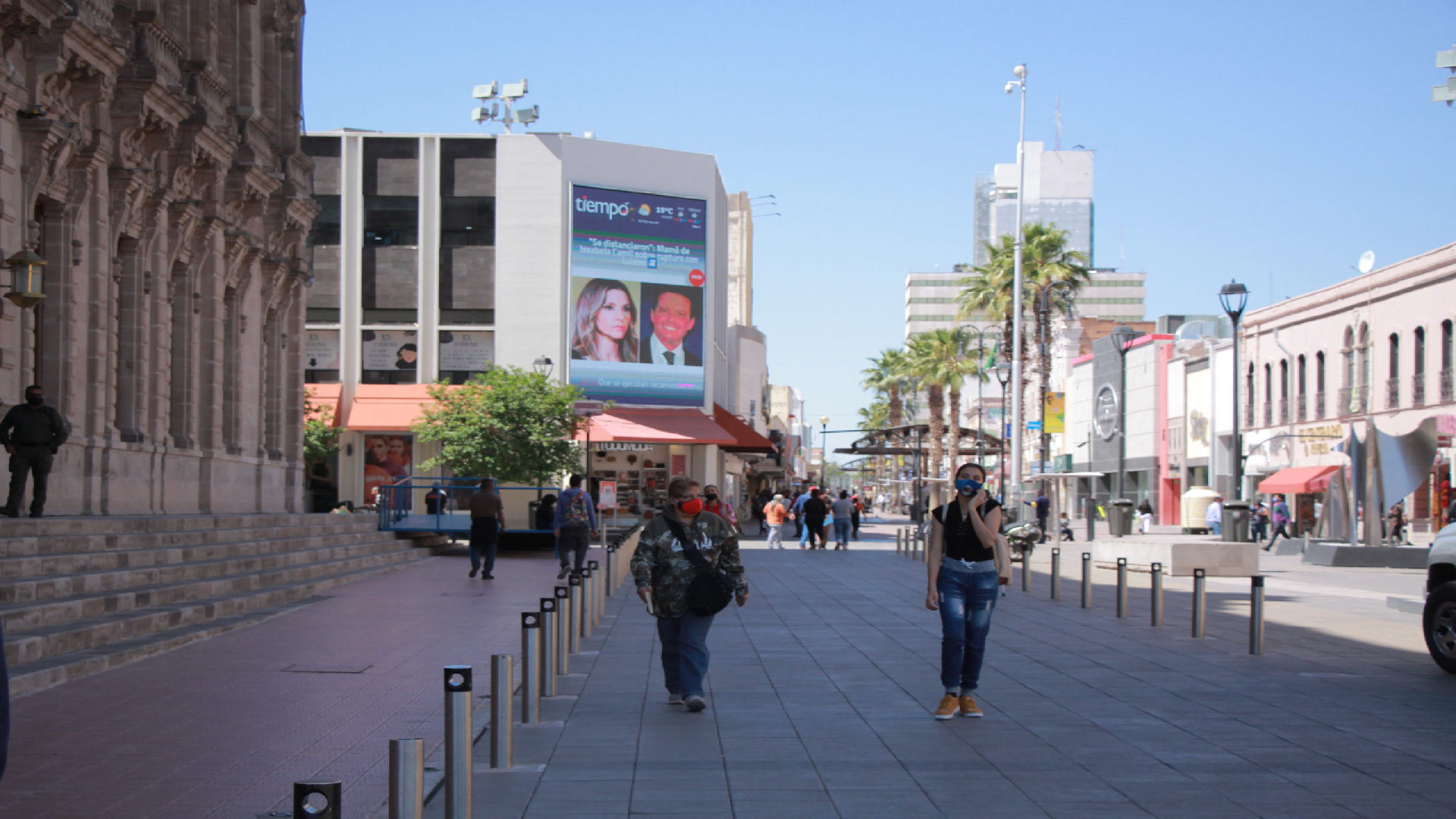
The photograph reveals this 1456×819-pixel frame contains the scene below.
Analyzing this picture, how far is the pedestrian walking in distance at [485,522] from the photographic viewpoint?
22.5 m

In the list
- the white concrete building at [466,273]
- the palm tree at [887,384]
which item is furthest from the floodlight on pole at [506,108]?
the palm tree at [887,384]

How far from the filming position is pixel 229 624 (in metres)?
14.5

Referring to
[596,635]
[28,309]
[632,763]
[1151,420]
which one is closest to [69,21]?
[28,309]

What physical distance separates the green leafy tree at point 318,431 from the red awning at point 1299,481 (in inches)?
1238

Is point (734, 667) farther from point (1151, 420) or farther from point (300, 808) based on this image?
point (1151, 420)

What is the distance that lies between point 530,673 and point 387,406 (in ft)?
123

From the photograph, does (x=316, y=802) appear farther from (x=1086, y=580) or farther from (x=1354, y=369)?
(x=1354, y=369)

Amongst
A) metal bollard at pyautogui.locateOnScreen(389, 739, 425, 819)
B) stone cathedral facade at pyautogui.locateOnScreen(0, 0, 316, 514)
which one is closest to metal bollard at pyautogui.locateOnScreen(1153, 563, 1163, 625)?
Answer: metal bollard at pyautogui.locateOnScreen(389, 739, 425, 819)

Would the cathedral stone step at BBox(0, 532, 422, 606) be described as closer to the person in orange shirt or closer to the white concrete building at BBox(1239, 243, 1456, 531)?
the person in orange shirt

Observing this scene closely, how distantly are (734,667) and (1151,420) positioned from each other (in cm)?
6111

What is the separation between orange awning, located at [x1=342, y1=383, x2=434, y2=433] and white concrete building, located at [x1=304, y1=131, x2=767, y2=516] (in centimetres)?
8

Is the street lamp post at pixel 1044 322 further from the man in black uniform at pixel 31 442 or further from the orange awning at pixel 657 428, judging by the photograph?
the man in black uniform at pixel 31 442

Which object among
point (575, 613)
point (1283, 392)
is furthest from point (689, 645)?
point (1283, 392)

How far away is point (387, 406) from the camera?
148 feet
